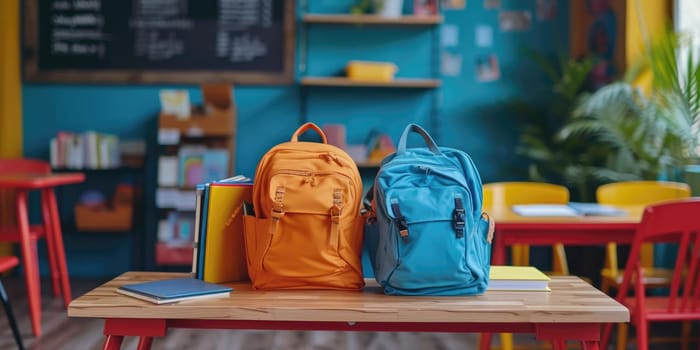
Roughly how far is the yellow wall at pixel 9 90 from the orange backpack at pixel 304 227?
3.77m

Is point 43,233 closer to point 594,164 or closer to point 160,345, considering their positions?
point 160,345

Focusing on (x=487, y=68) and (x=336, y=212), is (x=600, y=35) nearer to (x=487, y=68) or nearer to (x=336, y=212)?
(x=487, y=68)

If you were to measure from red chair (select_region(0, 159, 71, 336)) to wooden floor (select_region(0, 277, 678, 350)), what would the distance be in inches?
4.4

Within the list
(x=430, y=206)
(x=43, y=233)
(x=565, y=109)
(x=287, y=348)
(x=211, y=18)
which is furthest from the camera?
(x=211, y=18)

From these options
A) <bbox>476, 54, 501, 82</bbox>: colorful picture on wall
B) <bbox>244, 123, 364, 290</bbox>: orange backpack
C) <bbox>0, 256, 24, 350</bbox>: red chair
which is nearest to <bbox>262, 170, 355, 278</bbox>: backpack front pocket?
<bbox>244, 123, 364, 290</bbox>: orange backpack

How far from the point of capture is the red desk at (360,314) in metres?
1.33

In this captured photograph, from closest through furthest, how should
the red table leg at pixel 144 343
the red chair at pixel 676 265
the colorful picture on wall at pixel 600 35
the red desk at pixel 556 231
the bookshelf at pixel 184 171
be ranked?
the red table leg at pixel 144 343
the red chair at pixel 676 265
the red desk at pixel 556 231
the colorful picture on wall at pixel 600 35
the bookshelf at pixel 184 171

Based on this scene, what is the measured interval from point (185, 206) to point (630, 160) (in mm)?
2595

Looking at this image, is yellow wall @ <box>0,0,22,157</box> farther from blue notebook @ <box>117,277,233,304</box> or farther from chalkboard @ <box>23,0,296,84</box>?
blue notebook @ <box>117,277,233,304</box>

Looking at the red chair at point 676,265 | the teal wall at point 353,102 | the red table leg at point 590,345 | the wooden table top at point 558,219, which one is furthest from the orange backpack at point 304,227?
the teal wall at point 353,102

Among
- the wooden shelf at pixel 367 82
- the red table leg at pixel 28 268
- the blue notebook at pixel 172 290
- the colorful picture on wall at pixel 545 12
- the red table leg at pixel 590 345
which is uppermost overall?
the colorful picture on wall at pixel 545 12

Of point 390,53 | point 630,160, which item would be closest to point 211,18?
point 390,53

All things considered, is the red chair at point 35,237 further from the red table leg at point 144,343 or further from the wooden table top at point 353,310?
the wooden table top at point 353,310

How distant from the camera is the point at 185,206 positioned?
4.41 m
